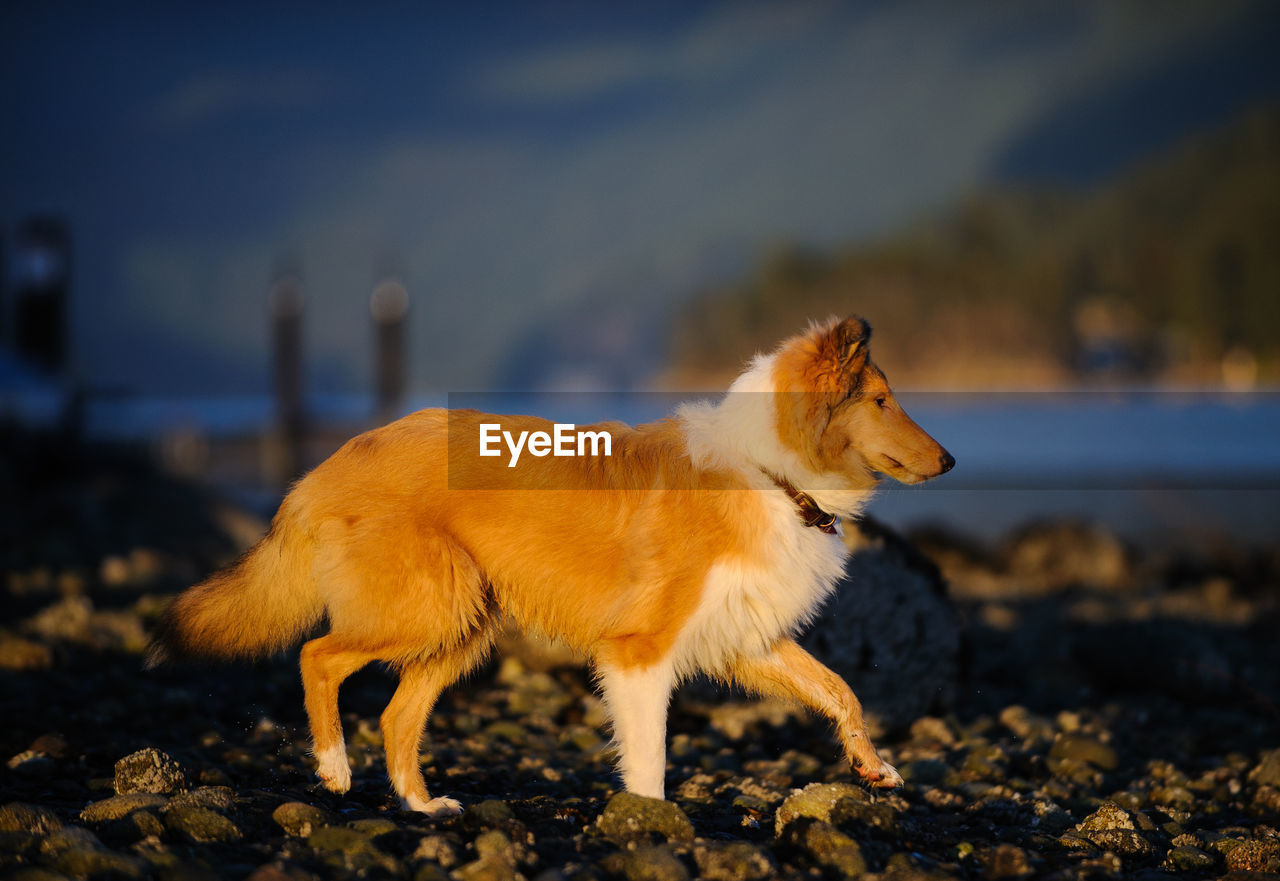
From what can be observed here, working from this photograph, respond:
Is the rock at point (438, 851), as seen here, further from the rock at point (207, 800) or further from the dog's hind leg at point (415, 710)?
the rock at point (207, 800)

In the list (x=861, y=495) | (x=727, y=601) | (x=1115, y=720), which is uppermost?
(x=861, y=495)

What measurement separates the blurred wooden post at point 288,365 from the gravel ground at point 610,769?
4158cm

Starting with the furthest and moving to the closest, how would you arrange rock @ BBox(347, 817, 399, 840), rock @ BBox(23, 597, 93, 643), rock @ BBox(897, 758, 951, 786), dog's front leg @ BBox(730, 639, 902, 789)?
rock @ BBox(23, 597, 93, 643)
rock @ BBox(897, 758, 951, 786)
dog's front leg @ BBox(730, 639, 902, 789)
rock @ BBox(347, 817, 399, 840)

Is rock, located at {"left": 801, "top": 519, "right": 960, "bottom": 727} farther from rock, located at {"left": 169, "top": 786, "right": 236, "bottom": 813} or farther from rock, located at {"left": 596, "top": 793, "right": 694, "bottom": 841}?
rock, located at {"left": 169, "top": 786, "right": 236, "bottom": 813}

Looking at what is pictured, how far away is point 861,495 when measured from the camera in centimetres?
521

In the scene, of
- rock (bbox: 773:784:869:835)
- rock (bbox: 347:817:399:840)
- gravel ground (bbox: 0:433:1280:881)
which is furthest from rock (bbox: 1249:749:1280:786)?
rock (bbox: 347:817:399:840)

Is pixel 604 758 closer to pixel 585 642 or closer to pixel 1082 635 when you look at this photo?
pixel 585 642

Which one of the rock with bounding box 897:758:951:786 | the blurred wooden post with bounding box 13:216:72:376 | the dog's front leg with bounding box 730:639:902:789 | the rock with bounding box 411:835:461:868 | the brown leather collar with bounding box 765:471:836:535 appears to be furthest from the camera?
the blurred wooden post with bounding box 13:216:72:376

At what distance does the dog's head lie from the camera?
4980 mm

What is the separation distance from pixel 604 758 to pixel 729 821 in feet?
4.91

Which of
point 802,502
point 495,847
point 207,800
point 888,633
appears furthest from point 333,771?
point 888,633

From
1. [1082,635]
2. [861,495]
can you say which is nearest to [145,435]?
[1082,635]

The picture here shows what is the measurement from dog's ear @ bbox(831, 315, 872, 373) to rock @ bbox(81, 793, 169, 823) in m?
3.56

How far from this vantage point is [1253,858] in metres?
4.87
